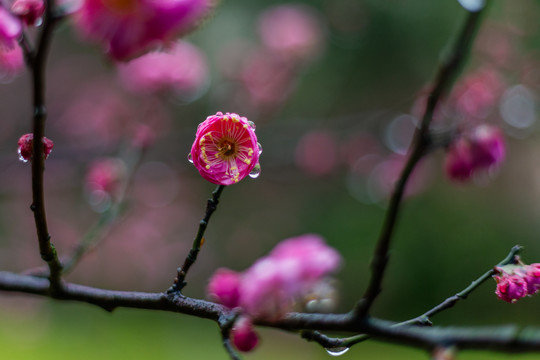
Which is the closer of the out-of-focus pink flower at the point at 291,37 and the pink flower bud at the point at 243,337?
the pink flower bud at the point at 243,337

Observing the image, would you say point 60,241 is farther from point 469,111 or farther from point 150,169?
point 469,111

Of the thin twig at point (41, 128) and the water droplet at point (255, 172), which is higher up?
the water droplet at point (255, 172)

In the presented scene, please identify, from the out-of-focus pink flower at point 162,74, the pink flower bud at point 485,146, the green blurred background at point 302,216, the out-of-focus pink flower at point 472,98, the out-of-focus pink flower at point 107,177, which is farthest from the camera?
the green blurred background at point 302,216

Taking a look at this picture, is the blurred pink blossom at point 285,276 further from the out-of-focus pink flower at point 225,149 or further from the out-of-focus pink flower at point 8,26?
the out-of-focus pink flower at point 8,26

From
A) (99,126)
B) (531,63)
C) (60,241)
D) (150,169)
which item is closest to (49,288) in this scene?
(150,169)

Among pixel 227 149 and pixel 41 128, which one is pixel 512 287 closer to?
pixel 227 149

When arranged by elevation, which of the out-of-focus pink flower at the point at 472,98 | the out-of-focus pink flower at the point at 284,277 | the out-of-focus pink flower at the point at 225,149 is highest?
the out-of-focus pink flower at the point at 472,98

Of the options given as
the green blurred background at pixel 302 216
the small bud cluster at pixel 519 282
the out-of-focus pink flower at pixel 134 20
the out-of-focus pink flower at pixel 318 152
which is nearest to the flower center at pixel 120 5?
the out-of-focus pink flower at pixel 134 20

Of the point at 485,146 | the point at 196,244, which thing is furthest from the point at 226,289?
the point at 485,146
